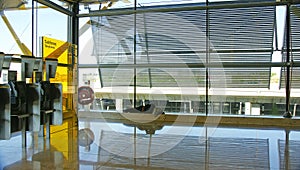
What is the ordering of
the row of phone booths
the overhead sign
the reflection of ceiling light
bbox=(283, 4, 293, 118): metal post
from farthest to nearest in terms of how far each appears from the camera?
the overhead sign → bbox=(283, 4, 293, 118): metal post → the reflection of ceiling light → the row of phone booths

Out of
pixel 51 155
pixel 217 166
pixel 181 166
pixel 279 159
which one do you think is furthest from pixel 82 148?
pixel 279 159

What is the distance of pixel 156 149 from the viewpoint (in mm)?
4535

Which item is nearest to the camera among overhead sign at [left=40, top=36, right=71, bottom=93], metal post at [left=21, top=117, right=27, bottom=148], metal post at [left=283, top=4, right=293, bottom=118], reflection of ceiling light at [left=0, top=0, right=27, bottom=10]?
metal post at [left=21, top=117, right=27, bottom=148]

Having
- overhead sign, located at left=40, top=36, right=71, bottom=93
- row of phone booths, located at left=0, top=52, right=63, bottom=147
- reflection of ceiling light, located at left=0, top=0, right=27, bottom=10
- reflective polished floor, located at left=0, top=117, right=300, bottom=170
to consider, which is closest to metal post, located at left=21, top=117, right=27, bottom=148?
row of phone booths, located at left=0, top=52, right=63, bottom=147

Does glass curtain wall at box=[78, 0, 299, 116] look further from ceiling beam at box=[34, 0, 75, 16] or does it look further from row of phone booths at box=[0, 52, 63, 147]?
row of phone booths at box=[0, 52, 63, 147]

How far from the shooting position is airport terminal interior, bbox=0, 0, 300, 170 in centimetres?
539

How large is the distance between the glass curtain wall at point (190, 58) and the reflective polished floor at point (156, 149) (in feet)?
5.14

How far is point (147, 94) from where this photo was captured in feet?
27.4

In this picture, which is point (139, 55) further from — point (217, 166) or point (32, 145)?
point (217, 166)

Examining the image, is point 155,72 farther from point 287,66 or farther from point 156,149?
point 156,149

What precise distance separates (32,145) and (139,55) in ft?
13.4

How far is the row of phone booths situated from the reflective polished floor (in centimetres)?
33

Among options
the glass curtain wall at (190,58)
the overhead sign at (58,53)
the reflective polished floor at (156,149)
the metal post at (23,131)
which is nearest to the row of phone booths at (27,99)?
the metal post at (23,131)

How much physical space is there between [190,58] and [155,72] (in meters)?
1.01
